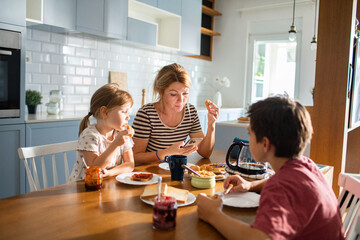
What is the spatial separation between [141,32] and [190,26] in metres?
1.22

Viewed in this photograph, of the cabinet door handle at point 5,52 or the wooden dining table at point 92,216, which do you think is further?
the cabinet door handle at point 5,52

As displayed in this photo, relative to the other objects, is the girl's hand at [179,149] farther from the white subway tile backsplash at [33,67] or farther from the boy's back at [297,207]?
the white subway tile backsplash at [33,67]

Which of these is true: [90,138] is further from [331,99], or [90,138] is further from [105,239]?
[331,99]

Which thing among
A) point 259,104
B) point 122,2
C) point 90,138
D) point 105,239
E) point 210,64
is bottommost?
point 105,239

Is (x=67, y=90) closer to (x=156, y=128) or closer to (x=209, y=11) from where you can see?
(x=156, y=128)

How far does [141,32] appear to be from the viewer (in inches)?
157

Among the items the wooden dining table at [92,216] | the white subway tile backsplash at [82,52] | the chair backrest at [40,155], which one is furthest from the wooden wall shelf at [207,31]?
the wooden dining table at [92,216]

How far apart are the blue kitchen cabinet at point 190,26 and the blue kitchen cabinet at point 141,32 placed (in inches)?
30.2

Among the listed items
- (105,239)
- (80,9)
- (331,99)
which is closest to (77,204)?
(105,239)

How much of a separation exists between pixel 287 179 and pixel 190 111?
147 centimetres

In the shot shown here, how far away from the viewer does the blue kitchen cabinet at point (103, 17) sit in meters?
3.32

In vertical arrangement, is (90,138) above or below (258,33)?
below

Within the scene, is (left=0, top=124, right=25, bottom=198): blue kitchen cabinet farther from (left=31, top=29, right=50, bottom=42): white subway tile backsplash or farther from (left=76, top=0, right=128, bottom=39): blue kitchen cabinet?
(left=76, top=0, right=128, bottom=39): blue kitchen cabinet

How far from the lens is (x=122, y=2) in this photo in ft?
12.2
